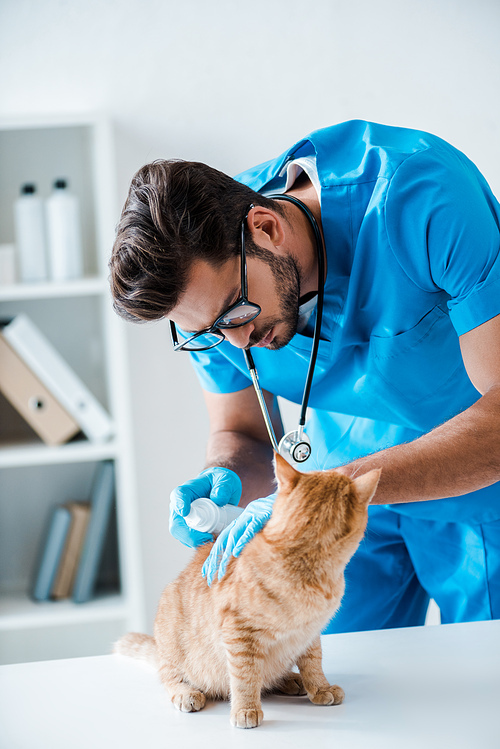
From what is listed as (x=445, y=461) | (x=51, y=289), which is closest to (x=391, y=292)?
(x=445, y=461)

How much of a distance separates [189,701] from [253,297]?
544 mm

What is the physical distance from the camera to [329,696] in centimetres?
74

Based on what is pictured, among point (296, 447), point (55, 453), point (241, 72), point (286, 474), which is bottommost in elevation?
point (55, 453)

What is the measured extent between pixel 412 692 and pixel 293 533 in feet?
0.82

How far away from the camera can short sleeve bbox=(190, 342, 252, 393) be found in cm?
124

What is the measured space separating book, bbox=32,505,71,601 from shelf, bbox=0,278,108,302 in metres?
0.64

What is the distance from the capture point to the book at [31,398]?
5.95ft

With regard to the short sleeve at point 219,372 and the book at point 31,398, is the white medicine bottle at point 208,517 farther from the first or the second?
the book at point 31,398

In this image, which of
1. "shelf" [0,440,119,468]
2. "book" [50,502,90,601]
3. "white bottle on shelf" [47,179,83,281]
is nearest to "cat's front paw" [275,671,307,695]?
"shelf" [0,440,119,468]

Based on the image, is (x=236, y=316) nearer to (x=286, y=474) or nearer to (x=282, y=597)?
(x=286, y=474)

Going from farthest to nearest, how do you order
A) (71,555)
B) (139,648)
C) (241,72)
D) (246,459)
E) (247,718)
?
(241,72) < (71,555) < (246,459) < (139,648) < (247,718)

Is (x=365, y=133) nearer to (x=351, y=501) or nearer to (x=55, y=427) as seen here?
(x=351, y=501)

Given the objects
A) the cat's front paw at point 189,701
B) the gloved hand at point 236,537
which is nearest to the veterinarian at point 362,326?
the gloved hand at point 236,537

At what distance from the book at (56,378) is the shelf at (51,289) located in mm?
73
